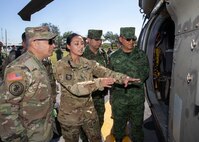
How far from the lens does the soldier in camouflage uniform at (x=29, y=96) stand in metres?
2.53

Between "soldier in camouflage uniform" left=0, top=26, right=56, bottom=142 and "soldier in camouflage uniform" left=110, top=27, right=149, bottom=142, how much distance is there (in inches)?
71.3

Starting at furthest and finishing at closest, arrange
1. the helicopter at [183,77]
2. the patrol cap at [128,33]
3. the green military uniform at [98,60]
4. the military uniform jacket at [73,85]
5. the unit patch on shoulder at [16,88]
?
the green military uniform at [98,60]
the patrol cap at [128,33]
the military uniform jacket at [73,85]
the unit patch on shoulder at [16,88]
the helicopter at [183,77]

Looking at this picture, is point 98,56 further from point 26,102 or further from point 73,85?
point 26,102

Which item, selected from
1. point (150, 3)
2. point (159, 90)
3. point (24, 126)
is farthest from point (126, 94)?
point (24, 126)

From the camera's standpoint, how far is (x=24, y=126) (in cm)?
271

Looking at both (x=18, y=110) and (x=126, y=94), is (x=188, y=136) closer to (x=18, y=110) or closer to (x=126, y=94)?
(x=18, y=110)

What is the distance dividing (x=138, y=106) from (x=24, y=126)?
2315 millimetres

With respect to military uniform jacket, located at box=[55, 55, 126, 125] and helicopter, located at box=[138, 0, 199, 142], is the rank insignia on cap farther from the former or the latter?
helicopter, located at box=[138, 0, 199, 142]

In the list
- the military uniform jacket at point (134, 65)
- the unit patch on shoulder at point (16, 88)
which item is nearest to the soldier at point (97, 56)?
the military uniform jacket at point (134, 65)

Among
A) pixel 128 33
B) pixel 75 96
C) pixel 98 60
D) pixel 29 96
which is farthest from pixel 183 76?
pixel 98 60

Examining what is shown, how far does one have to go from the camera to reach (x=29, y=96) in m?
2.68

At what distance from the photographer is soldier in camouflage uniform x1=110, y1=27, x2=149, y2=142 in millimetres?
4512

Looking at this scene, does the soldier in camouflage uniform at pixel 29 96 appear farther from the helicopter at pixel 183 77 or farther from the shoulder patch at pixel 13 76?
the helicopter at pixel 183 77

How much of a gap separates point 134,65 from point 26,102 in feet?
7.31
